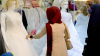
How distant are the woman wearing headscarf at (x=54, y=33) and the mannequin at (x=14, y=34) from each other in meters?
0.29

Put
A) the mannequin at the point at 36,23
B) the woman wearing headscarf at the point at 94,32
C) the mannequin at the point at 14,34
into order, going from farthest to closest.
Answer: the mannequin at the point at 36,23 → the mannequin at the point at 14,34 → the woman wearing headscarf at the point at 94,32

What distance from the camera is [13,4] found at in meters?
1.51

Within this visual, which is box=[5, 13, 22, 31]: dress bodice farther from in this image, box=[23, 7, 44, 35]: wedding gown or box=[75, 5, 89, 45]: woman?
box=[75, 5, 89, 45]: woman

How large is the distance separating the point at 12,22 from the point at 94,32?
44.8 inches

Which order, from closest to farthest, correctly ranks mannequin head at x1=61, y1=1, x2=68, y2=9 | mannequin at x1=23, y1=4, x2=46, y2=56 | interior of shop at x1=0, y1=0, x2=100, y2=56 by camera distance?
interior of shop at x1=0, y1=0, x2=100, y2=56 < mannequin at x1=23, y1=4, x2=46, y2=56 < mannequin head at x1=61, y1=1, x2=68, y2=9

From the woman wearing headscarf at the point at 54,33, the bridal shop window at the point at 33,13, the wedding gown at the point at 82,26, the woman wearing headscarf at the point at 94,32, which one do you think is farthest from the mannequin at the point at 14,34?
the wedding gown at the point at 82,26

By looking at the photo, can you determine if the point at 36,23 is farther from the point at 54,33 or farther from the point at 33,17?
the point at 54,33

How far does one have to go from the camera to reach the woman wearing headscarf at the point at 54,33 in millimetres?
1357

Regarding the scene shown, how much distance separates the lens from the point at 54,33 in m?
1.40

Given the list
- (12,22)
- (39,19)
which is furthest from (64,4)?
(12,22)

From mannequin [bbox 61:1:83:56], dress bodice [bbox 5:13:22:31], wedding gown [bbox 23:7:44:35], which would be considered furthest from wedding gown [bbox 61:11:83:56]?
dress bodice [bbox 5:13:22:31]

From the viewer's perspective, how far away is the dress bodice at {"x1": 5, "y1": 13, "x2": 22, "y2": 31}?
1516 mm

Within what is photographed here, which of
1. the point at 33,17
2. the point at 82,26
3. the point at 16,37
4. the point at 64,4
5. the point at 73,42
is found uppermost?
the point at 64,4

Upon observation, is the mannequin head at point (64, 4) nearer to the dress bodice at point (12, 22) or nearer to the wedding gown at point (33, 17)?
the wedding gown at point (33, 17)
